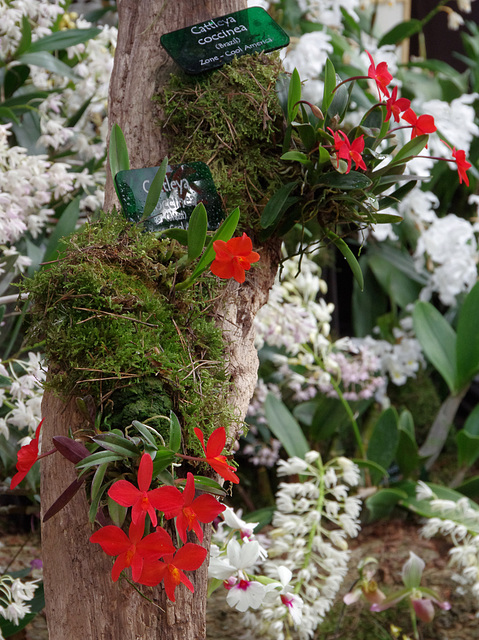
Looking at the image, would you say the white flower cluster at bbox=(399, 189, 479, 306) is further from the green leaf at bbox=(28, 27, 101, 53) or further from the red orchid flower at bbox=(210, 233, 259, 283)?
the red orchid flower at bbox=(210, 233, 259, 283)

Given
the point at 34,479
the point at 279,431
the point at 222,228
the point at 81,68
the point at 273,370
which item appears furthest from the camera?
the point at 273,370

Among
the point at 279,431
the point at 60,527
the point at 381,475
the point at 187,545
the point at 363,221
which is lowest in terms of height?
the point at 381,475

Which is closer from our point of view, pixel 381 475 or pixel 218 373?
pixel 218 373

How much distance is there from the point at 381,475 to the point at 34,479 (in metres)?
1.04

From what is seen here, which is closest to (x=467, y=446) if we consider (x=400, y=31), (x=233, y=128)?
(x=233, y=128)

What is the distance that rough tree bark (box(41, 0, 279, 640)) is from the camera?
748 millimetres

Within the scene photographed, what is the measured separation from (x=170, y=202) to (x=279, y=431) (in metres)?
0.96

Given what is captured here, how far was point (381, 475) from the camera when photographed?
1.74 meters

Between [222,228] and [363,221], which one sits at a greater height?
[222,228]

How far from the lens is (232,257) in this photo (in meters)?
0.70

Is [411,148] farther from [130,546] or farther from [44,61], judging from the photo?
[44,61]

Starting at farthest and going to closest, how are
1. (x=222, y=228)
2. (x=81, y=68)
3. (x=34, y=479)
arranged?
1. (x=81, y=68)
2. (x=34, y=479)
3. (x=222, y=228)

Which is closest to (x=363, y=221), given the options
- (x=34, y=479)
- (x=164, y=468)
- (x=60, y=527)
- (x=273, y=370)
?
(x=164, y=468)

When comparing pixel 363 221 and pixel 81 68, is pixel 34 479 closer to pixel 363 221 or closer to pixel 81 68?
pixel 363 221
